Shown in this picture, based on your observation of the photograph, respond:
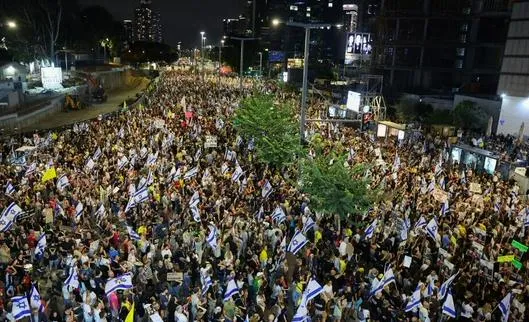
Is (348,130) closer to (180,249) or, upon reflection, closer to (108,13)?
(180,249)

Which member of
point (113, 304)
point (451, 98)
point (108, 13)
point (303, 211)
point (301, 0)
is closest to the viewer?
point (113, 304)

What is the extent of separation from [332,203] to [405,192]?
17.3 feet

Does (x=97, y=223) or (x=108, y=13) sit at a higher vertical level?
(x=108, y=13)

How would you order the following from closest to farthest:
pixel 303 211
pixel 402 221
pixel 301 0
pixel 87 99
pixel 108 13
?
pixel 402 221 → pixel 303 211 → pixel 87 99 → pixel 108 13 → pixel 301 0

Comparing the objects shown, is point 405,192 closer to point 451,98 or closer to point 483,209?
point 483,209

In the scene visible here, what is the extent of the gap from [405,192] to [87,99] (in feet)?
151

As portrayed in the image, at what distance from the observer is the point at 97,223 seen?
642 inches

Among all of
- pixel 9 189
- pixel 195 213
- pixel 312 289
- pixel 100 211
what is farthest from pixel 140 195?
pixel 312 289

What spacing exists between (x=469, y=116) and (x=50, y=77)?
4345cm

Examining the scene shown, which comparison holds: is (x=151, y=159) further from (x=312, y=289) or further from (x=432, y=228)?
(x=312, y=289)

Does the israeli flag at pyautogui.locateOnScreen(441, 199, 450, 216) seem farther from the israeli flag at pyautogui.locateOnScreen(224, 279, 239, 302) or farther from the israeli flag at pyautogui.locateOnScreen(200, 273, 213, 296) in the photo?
the israeli flag at pyautogui.locateOnScreen(200, 273, 213, 296)

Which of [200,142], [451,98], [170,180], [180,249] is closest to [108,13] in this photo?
[451,98]

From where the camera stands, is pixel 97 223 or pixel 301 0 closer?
pixel 97 223

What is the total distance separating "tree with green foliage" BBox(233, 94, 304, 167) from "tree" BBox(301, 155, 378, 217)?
19.6 feet
